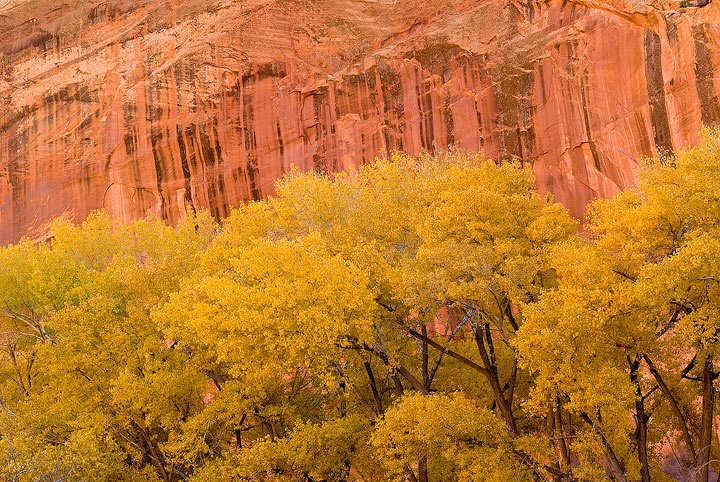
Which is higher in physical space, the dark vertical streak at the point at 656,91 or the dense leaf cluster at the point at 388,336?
the dark vertical streak at the point at 656,91

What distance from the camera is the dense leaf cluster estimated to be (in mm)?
15617

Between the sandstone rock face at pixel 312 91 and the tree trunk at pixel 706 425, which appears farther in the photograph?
the sandstone rock face at pixel 312 91

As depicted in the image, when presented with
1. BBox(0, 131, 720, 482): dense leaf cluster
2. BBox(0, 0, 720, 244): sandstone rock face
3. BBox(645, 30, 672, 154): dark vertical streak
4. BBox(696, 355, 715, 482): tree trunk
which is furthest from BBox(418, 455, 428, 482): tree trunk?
BBox(0, 0, 720, 244): sandstone rock face

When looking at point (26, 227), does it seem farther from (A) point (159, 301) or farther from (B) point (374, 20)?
(A) point (159, 301)

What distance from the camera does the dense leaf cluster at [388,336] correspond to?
51.2 feet

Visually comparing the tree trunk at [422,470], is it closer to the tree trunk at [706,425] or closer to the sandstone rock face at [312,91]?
the tree trunk at [706,425]

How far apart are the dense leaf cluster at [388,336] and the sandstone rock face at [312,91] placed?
16682mm

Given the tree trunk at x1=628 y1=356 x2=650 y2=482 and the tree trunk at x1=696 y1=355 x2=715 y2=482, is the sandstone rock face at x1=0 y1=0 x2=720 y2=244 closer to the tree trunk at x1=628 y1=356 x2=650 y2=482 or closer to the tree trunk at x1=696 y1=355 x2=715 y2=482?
the tree trunk at x1=696 y1=355 x2=715 y2=482

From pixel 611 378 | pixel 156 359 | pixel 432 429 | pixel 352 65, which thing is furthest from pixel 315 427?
pixel 352 65

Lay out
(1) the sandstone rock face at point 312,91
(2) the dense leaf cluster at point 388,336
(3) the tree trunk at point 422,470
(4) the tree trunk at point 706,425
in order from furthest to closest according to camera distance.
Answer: (1) the sandstone rock face at point 312,91 → (3) the tree trunk at point 422,470 → (4) the tree trunk at point 706,425 → (2) the dense leaf cluster at point 388,336

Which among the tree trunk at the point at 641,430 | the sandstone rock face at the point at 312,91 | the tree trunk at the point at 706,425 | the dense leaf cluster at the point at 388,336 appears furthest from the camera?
the sandstone rock face at the point at 312,91

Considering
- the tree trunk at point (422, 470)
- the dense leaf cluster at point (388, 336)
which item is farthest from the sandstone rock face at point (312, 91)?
the tree trunk at point (422, 470)

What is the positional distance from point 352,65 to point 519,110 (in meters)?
12.7

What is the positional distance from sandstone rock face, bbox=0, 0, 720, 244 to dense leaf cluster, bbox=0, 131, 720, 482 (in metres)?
16.7
